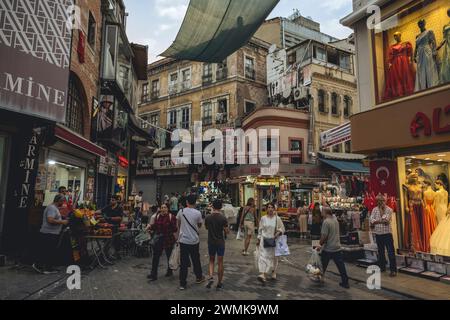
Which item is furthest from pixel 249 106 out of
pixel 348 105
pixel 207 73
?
pixel 348 105

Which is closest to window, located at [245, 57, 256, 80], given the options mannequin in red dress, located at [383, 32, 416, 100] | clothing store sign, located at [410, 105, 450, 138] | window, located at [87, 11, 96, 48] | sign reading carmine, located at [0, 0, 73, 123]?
window, located at [87, 11, 96, 48]

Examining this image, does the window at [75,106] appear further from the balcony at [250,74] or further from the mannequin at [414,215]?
the balcony at [250,74]

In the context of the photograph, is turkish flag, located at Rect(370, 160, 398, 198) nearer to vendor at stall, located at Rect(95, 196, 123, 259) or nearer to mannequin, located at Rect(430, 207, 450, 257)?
mannequin, located at Rect(430, 207, 450, 257)

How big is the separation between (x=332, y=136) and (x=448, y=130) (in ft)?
16.7

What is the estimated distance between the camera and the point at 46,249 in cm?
756

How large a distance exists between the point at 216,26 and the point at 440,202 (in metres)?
7.57

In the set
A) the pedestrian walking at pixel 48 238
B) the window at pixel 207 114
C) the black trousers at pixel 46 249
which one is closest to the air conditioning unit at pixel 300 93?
the window at pixel 207 114

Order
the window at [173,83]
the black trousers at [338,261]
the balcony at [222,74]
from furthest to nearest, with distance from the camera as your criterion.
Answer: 1. the window at [173,83]
2. the balcony at [222,74]
3. the black trousers at [338,261]

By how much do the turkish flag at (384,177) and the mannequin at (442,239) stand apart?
53.3 inches

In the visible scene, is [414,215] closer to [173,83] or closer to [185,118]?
[185,118]

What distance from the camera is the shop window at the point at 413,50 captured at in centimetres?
873

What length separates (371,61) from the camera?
10.2 m

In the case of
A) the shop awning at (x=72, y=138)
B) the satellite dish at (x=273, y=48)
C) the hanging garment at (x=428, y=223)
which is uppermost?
the satellite dish at (x=273, y=48)

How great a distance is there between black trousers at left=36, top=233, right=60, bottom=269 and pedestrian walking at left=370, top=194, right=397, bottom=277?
7915 millimetres
